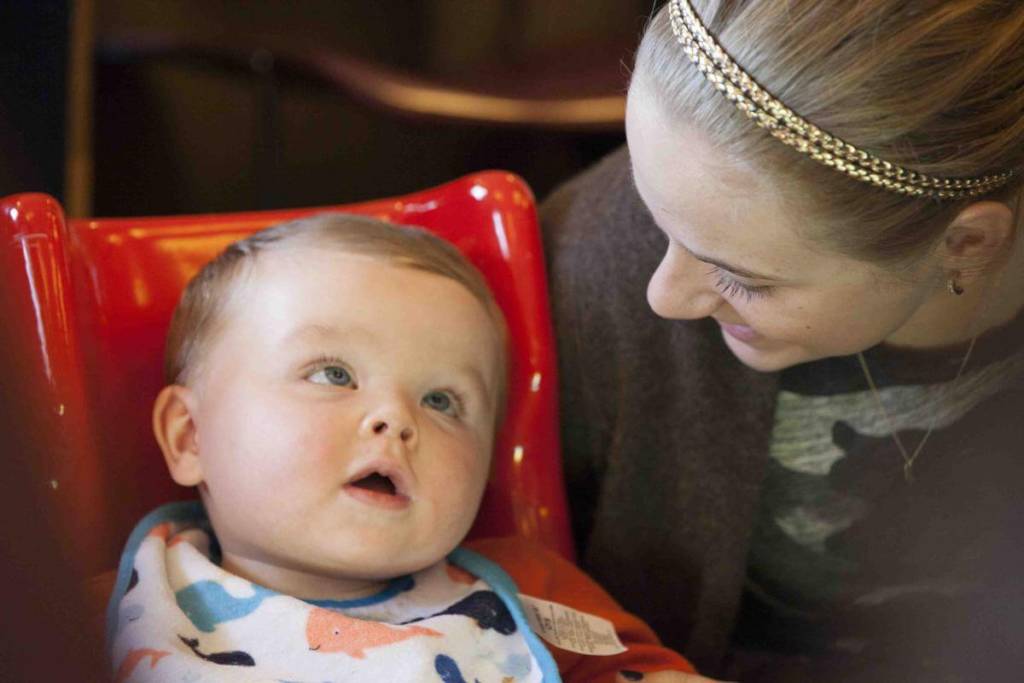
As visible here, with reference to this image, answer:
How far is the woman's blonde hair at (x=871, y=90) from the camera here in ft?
2.85

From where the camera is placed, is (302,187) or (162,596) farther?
(302,187)

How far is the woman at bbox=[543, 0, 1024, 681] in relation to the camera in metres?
0.89

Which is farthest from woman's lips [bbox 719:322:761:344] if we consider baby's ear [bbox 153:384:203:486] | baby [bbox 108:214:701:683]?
baby's ear [bbox 153:384:203:486]

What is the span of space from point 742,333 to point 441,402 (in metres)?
0.27

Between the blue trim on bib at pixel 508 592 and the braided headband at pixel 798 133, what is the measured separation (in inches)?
17.1

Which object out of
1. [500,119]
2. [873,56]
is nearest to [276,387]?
[873,56]

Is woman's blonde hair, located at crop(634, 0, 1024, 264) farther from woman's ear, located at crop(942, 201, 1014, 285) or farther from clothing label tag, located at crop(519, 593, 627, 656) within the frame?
clothing label tag, located at crop(519, 593, 627, 656)

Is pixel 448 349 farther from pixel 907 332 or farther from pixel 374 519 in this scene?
pixel 907 332

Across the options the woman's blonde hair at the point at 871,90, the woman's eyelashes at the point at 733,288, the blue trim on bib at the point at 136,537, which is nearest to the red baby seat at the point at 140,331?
the blue trim on bib at the point at 136,537

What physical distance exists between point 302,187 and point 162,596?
2.22 metres

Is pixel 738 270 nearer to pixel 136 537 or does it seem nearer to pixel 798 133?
pixel 798 133

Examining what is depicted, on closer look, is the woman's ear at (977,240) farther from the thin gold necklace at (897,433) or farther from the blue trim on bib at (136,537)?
the blue trim on bib at (136,537)

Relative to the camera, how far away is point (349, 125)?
3.21 metres

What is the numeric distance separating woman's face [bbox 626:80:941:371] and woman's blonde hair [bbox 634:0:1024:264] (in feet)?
0.06
